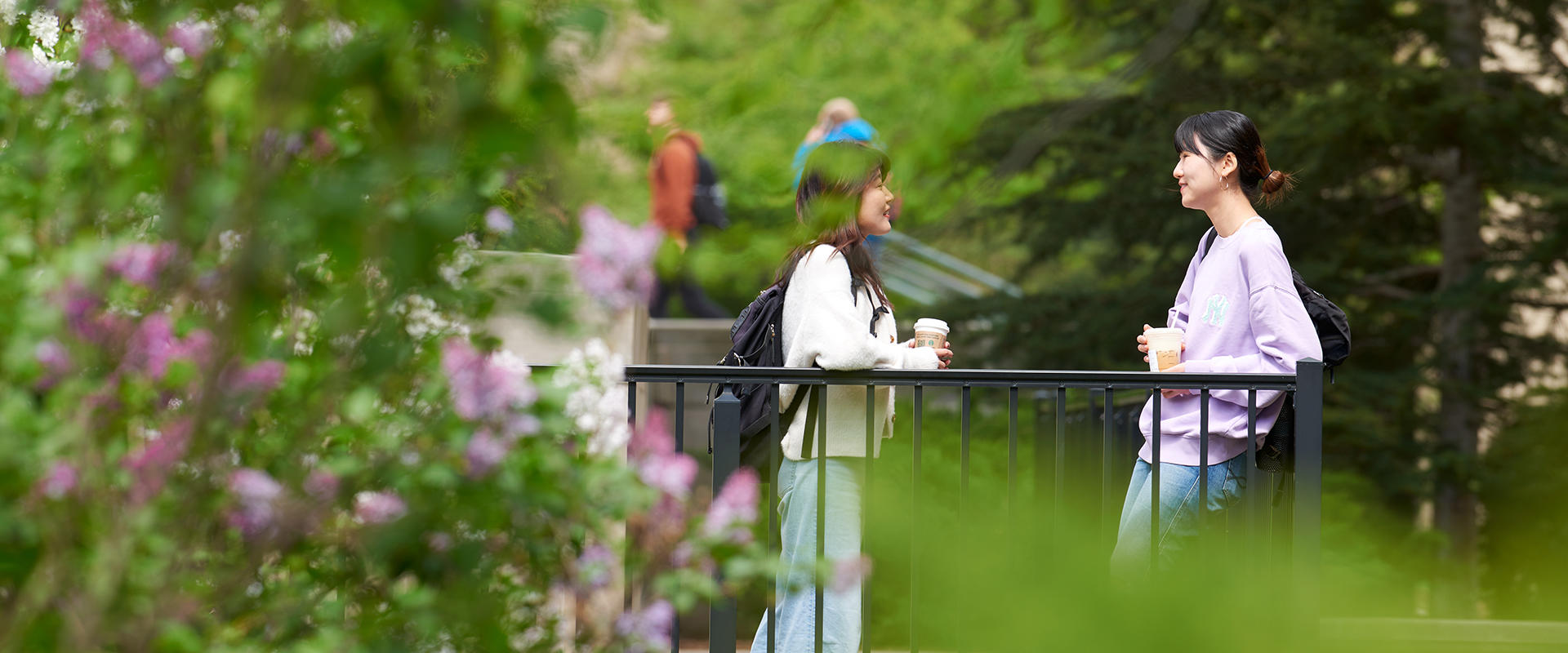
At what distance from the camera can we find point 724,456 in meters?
3.86

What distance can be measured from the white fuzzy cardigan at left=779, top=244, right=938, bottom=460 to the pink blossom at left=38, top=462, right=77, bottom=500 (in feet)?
7.27

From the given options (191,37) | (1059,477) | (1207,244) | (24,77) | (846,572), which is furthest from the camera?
(1207,244)

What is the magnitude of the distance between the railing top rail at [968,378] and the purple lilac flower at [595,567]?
4.79 feet

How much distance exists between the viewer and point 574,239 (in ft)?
6.30

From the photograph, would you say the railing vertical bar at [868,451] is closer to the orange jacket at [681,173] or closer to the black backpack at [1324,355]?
the black backpack at [1324,355]

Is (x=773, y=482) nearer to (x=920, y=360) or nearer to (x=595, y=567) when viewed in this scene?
(x=920, y=360)

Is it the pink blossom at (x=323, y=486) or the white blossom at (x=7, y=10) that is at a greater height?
the white blossom at (x=7, y=10)

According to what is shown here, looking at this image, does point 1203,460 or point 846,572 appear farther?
point 1203,460

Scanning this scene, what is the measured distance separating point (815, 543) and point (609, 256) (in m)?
2.24

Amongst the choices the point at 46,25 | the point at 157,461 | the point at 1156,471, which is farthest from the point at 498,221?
the point at 1156,471

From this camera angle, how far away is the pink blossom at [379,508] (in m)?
2.04

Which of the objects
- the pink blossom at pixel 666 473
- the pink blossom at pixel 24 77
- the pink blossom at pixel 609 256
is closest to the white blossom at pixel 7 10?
the pink blossom at pixel 24 77

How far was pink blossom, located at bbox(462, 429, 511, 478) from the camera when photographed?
2.00 m

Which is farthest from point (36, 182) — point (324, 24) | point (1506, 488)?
point (1506, 488)
